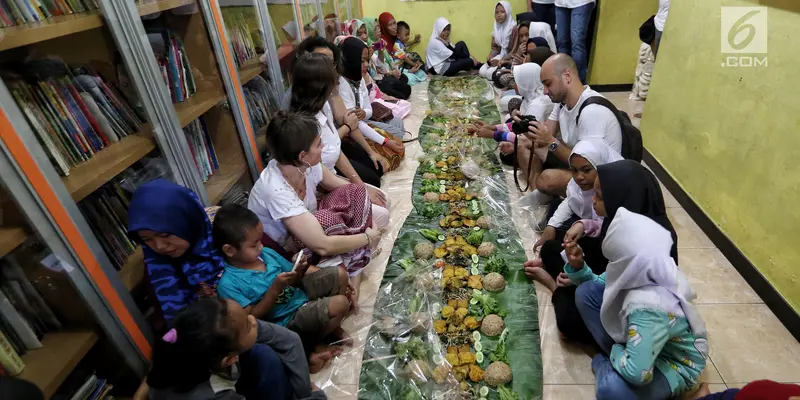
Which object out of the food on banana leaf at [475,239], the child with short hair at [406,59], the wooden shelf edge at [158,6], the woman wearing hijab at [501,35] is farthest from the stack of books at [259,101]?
the woman wearing hijab at [501,35]

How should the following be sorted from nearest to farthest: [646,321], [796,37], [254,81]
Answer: [646,321]
[796,37]
[254,81]

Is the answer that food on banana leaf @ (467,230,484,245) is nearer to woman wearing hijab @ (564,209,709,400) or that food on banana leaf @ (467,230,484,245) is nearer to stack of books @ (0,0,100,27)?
woman wearing hijab @ (564,209,709,400)

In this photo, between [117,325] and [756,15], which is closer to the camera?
[117,325]

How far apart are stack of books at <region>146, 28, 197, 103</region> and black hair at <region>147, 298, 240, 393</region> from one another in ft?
4.01

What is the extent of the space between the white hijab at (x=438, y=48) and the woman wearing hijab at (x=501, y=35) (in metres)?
0.56

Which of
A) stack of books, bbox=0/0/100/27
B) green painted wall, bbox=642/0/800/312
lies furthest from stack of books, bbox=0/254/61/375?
green painted wall, bbox=642/0/800/312

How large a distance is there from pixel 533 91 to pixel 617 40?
2.08 m

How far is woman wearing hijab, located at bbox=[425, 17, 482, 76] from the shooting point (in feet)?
17.4

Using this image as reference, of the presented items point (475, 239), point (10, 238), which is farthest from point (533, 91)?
point (10, 238)

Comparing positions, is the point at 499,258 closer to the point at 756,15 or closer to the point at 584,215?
the point at 584,215

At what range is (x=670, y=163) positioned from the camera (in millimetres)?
2715

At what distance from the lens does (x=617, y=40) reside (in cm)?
451

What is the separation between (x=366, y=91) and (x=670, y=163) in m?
2.32

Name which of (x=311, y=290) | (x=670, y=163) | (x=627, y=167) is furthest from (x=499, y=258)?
(x=670, y=163)
